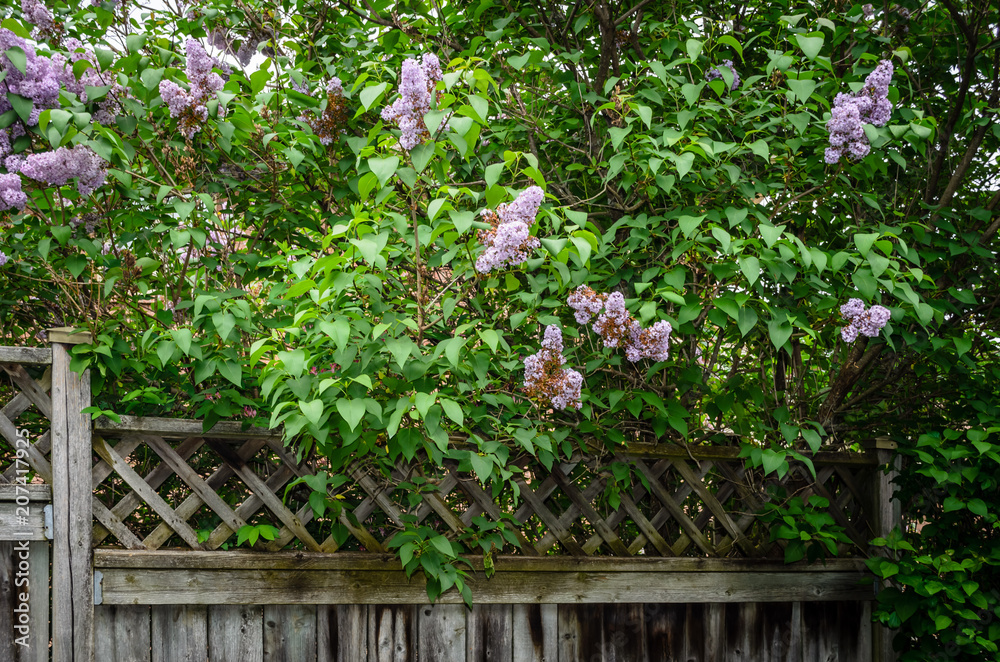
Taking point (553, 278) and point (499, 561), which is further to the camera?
point (499, 561)

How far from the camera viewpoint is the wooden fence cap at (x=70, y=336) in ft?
8.02

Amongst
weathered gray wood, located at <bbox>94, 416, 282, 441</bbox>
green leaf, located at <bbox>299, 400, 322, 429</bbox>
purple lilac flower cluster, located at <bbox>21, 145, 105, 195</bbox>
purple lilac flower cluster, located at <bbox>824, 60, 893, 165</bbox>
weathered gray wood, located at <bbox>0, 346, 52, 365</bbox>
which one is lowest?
weathered gray wood, located at <bbox>94, 416, 282, 441</bbox>

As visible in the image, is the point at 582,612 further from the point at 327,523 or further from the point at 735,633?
the point at 327,523

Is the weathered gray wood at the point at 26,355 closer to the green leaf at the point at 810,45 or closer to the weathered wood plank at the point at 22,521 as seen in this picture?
the weathered wood plank at the point at 22,521

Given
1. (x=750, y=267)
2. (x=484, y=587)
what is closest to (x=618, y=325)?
(x=750, y=267)

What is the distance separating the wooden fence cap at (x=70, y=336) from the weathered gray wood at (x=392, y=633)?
4.26 ft

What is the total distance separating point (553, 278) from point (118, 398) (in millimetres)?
1601

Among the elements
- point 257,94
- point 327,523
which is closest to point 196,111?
point 257,94

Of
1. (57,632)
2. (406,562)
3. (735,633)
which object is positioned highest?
(406,562)

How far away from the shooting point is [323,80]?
283 centimetres

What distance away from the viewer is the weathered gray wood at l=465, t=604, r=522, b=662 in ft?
9.35

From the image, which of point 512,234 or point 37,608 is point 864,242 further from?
point 37,608

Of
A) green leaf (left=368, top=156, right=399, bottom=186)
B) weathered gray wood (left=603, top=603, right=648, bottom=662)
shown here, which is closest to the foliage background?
green leaf (left=368, top=156, right=399, bottom=186)

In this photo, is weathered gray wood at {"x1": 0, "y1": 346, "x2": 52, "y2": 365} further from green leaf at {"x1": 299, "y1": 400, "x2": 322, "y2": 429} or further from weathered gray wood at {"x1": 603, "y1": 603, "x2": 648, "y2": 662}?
weathered gray wood at {"x1": 603, "y1": 603, "x2": 648, "y2": 662}
